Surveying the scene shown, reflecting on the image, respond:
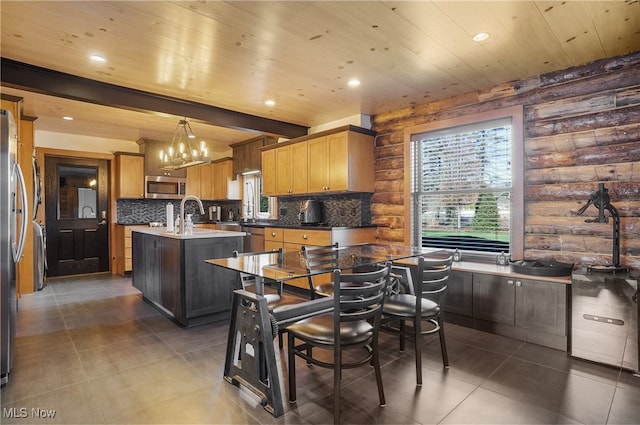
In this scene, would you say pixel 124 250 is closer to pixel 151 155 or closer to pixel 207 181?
pixel 151 155

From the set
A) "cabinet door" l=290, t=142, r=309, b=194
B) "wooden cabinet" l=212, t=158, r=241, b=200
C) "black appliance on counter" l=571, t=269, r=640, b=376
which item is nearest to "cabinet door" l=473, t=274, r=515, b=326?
"black appliance on counter" l=571, t=269, r=640, b=376

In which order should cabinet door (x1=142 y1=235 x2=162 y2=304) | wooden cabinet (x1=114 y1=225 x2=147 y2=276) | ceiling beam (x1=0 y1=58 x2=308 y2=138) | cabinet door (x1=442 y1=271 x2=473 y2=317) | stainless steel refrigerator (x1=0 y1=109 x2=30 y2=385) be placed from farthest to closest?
wooden cabinet (x1=114 y1=225 x2=147 y2=276), cabinet door (x1=142 y1=235 x2=162 y2=304), cabinet door (x1=442 y1=271 x2=473 y2=317), ceiling beam (x1=0 y1=58 x2=308 y2=138), stainless steel refrigerator (x1=0 y1=109 x2=30 y2=385)

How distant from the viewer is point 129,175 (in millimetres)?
6477

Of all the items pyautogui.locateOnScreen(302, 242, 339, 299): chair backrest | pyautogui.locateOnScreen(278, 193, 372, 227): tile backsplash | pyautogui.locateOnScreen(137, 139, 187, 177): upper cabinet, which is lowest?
pyautogui.locateOnScreen(302, 242, 339, 299): chair backrest

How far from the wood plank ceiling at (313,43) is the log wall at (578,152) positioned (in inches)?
6.6

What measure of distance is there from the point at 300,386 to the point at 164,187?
574 cm

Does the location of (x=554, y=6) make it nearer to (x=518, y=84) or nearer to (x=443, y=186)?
(x=518, y=84)

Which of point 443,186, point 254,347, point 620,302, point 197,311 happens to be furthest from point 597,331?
point 197,311

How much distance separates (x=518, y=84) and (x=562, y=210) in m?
1.29

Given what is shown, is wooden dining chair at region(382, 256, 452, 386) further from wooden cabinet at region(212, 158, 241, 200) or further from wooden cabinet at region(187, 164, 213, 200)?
wooden cabinet at region(187, 164, 213, 200)

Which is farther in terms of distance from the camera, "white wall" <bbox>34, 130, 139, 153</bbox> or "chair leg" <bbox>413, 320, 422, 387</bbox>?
"white wall" <bbox>34, 130, 139, 153</bbox>

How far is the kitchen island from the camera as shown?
345cm

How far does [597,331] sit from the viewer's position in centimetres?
259

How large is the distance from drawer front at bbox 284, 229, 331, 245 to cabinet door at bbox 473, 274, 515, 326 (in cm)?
180
